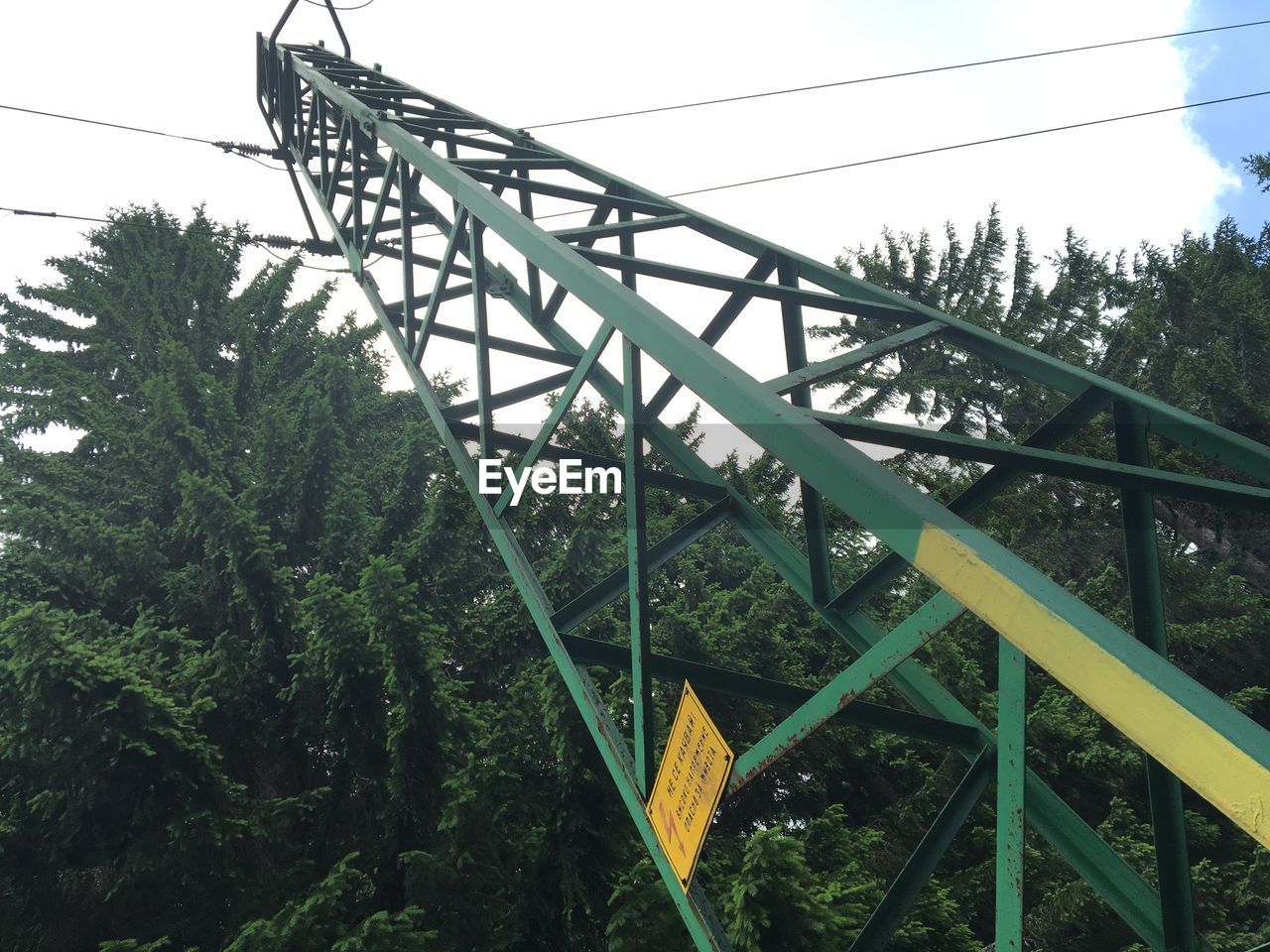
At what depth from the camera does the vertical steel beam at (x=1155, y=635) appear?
2838 mm

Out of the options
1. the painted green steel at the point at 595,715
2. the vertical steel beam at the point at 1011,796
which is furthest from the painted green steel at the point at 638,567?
the vertical steel beam at the point at 1011,796

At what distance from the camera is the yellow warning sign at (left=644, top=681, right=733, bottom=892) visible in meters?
2.83

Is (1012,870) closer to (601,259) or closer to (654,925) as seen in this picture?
(601,259)

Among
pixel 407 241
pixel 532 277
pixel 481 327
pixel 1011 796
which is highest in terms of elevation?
pixel 407 241

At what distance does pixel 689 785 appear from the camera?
2.98 metres

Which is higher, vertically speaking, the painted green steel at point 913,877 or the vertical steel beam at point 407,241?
the vertical steel beam at point 407,241

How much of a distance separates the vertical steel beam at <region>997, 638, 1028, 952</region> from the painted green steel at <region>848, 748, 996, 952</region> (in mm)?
519

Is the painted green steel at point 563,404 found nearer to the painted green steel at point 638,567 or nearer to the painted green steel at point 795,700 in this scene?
the painted green steel at point 638,567

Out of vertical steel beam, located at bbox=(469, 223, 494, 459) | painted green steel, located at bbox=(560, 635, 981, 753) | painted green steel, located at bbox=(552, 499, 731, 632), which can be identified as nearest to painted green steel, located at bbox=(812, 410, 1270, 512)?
painted green steel, located at bbox=(560, 635, 981, 753)

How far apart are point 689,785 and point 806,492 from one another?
4.98ft

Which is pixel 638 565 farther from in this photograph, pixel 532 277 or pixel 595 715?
pixel 532 277

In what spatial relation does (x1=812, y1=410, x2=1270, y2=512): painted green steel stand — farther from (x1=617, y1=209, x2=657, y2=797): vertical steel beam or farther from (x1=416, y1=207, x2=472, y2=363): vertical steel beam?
(x1=416, y1=207, x2=472, y2=363): vertical steel beam

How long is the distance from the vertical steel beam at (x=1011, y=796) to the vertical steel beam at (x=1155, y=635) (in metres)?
0.69

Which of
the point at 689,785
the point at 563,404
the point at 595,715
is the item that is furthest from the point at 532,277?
the point at 689,785
